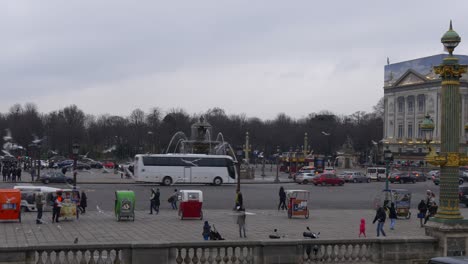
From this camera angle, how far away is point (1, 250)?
1288 centimetres

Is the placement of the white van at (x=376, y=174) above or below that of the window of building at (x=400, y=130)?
below

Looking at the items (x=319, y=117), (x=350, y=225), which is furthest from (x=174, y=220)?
(x=319, y=117)

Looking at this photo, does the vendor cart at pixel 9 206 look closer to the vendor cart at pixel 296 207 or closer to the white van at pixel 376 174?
the vendor cart at pixel 296 207

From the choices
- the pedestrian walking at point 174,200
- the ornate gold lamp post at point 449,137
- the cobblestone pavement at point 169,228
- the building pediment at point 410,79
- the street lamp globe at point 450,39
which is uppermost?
the building pediment at point 410,79

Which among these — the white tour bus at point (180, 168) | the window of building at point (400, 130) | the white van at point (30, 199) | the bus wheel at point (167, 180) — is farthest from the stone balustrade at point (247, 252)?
the window of building at point (400, 130)

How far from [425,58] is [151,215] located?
103491 millimetres

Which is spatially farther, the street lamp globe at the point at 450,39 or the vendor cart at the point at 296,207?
the vendor cart at the point at 296,207

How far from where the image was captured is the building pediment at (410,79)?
126 meters

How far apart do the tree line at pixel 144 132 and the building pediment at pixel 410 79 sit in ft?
88.8

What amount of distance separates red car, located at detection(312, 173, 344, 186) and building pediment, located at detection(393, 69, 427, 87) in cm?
6008

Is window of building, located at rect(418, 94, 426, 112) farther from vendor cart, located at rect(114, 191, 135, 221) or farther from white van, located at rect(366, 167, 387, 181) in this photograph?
vendor cart, located at rect(114, 191, 135, 221)

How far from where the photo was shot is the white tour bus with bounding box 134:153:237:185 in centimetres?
6300

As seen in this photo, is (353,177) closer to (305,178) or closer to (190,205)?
(305,178)

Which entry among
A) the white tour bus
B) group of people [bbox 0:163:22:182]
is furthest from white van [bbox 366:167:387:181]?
group of people [bbox 0:163:22:182]
